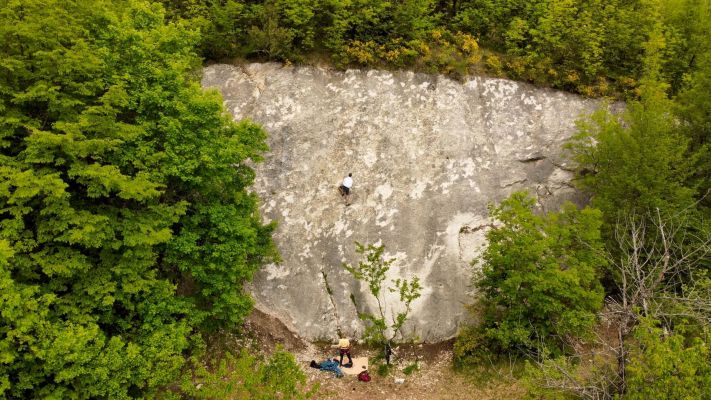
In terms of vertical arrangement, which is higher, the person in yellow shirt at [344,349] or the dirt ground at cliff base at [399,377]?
the person in yellow shirt at [344,349]

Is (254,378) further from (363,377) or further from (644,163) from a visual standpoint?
(644,163)

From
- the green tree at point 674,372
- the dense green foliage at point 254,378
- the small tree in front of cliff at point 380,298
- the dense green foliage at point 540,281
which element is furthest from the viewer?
the small tree in front of cliff at point 380,298

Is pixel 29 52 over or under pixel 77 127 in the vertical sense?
over

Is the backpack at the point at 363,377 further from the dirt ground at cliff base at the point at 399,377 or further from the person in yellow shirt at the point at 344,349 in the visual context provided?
the person in yellow shirt at the point at 344,349

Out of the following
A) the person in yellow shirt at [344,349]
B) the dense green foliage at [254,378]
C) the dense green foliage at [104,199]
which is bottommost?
the person in yellow shirt at [344,349]

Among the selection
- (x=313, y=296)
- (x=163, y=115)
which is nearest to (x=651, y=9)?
(x=313, y=296)

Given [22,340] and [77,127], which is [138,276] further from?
[77,127]

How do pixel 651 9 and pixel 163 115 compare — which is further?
pixel 651 9

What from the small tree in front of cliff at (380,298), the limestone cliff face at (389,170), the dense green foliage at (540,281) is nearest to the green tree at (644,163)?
the dense green foliage at (540,281)
